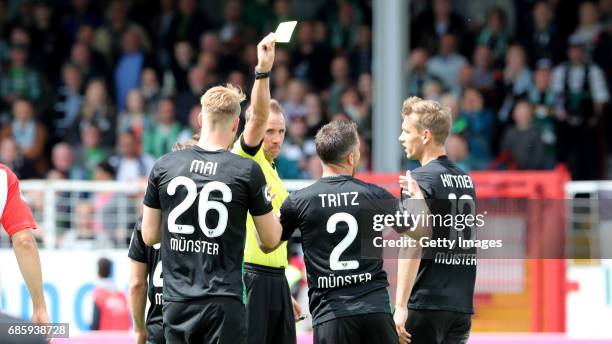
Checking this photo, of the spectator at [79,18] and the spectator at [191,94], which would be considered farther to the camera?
the spectator at [79,18]

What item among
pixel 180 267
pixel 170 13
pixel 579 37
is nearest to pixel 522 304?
pixel 579 37

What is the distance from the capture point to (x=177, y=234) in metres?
6.67

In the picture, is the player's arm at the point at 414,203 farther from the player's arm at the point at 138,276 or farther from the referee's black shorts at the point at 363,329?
the player's arm at the point at 138,276

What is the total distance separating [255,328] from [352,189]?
3.58ft

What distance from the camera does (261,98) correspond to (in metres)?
7.07

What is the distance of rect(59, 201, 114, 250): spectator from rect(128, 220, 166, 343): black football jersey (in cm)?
563

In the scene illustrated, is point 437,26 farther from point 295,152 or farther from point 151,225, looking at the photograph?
point 151,225

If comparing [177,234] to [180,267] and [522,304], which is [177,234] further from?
[522,304]

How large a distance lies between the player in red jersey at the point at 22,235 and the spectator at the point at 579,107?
8.84 meters

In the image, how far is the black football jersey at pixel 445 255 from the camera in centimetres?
730

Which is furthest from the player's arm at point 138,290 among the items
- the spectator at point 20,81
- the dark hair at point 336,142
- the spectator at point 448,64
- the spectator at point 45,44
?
the spectator at point 45,44

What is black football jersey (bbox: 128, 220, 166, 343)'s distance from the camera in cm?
733

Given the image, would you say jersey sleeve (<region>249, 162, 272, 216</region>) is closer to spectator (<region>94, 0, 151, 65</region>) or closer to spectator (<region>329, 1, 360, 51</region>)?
spectator (<region>329, 1, 360, 51</region>)

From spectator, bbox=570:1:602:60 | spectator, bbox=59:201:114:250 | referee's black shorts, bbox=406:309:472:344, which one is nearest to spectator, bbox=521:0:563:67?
spectator, bbox=570:1:602:60
